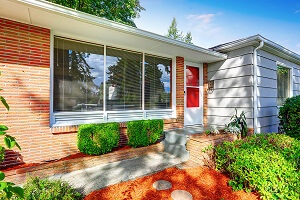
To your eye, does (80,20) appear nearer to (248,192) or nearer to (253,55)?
(248,192)

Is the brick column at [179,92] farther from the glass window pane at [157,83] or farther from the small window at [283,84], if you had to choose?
the small window at [283,84]

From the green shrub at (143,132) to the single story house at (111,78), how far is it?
39 cm

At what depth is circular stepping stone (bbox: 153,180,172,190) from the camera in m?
2.73

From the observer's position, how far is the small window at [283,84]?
6.58 metres

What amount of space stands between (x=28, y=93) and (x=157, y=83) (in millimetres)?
3551

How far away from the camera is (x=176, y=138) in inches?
Answer: 178

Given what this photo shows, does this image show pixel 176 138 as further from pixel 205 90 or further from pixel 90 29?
pixel 90 29

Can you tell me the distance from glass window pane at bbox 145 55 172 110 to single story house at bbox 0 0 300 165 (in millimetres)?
33

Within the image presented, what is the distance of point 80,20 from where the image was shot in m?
3.25

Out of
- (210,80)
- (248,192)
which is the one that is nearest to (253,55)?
(210,80)

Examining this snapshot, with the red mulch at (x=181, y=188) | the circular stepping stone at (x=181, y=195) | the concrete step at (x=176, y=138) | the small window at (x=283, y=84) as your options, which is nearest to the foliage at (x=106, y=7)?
the concrete step at (x=176, y=138)

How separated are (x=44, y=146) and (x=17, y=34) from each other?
7.88 ft

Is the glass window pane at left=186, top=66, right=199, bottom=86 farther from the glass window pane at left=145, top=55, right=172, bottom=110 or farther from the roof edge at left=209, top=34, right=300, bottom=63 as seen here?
the roof edge at left=209, top=34, right=300, bottom=63

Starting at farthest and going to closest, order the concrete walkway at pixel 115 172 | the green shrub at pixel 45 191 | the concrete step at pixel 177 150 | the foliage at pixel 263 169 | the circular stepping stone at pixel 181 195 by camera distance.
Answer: the concrete step at pixel 177 150, the concrete walkway at pixel 115 172, the circular stepping stone at pixel 181 195, the foliage at pixel 263 169, the green shrub at pixel 45 191
